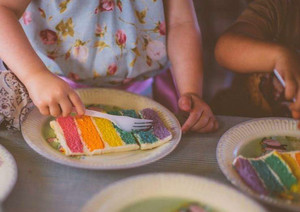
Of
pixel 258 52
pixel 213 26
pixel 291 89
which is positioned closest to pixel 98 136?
pixel 291 89

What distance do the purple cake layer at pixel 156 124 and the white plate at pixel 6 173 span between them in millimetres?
301

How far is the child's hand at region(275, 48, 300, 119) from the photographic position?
2.88 feet

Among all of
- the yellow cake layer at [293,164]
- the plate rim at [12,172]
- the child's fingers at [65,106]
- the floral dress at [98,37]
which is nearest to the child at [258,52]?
the floral dress at [98,37]

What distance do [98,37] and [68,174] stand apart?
20.3 inches

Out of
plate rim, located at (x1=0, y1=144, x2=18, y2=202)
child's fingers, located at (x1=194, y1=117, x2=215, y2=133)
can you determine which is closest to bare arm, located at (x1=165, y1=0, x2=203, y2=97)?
child's fingers, located at (x1=194, y1=117, x2=215, y2=133)

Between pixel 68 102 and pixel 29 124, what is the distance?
110 millimetres

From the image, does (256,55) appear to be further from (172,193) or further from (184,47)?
(172,193)

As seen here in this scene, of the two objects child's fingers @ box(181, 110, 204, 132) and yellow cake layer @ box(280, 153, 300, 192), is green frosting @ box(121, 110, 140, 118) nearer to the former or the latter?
child's fingers @ box(181, 110, 204, 132)

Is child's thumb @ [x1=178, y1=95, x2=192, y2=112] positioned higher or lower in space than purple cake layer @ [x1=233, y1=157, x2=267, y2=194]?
lower

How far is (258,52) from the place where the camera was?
1.09 metres

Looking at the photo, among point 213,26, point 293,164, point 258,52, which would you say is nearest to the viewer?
point 293,164

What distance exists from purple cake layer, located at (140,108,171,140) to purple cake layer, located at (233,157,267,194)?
17 centimetres

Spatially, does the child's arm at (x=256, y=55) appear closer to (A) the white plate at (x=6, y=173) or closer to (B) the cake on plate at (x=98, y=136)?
(B) the cake on plate at (x=98, y=136)

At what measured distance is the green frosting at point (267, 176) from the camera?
68 cm
